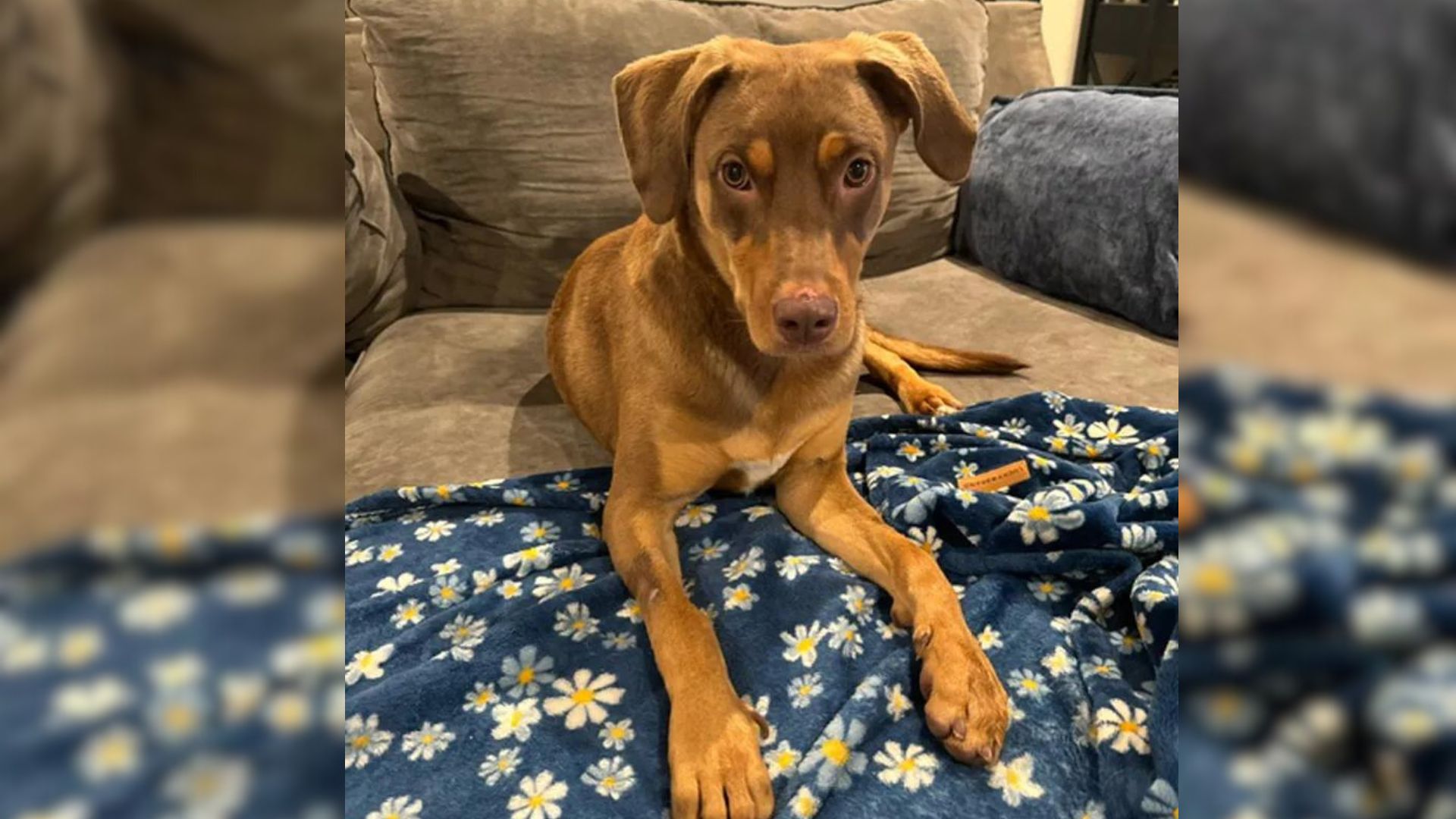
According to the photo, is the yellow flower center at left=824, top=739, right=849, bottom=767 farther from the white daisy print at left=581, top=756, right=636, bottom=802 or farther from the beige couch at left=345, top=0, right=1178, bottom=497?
the beige couch at left=345, top=0, right=1178, bottom=497

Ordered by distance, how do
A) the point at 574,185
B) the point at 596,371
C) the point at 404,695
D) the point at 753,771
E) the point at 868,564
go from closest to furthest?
the point at 753,771 < the point at 404,695 < the point at 868,564 < the point at 596,371 < the point at 574,185

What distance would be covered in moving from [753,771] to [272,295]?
1.03 m

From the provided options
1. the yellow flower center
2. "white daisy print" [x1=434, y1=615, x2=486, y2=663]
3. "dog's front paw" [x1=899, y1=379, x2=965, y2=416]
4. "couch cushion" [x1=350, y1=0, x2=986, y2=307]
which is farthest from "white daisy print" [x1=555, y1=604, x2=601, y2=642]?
"couch cushion" [x1=350, y1=0, x2=986, y2=307]

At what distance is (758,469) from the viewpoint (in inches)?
69.0

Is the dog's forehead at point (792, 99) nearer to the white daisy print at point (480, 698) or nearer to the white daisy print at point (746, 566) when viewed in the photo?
the white daisy print at point (746, 566)

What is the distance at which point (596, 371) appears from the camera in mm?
1964

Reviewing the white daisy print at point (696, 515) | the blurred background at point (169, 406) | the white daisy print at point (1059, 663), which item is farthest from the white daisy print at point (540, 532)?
the blurred background at point (169, 406)

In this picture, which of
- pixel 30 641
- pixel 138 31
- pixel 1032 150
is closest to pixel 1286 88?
pixel 138 31

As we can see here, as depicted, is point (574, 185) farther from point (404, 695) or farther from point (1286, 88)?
point (1286, 88)

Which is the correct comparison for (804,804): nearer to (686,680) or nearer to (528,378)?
(686,680)

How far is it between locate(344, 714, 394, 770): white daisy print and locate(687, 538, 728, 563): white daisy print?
0.62 meters

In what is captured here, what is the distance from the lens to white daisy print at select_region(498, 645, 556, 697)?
133cm

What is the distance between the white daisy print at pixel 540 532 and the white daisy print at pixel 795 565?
1.44 ft

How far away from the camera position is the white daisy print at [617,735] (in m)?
1.25
